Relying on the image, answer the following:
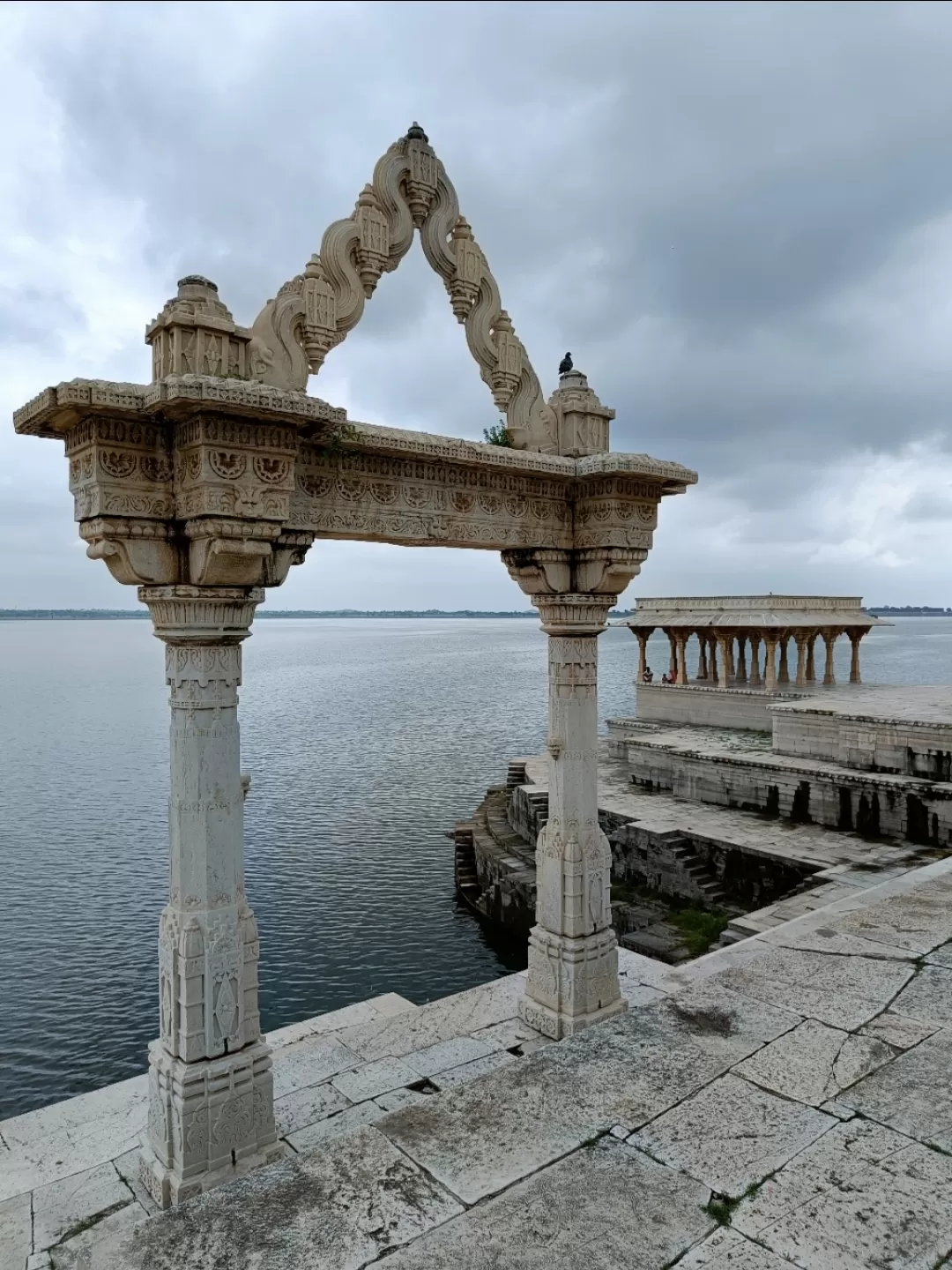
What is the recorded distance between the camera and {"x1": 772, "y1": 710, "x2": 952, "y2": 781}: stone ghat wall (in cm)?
1479

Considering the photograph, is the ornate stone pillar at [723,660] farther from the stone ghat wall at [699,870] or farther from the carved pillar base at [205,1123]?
the carved pillar base at [205,1123]

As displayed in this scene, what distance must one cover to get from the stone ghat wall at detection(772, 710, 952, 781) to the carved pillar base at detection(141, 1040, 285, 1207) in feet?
45.7

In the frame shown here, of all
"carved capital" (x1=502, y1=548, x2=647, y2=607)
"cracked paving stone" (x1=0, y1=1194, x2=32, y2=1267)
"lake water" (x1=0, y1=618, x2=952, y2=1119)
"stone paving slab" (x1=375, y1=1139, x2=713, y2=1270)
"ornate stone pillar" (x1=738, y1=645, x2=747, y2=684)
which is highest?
"carved capital" (x1=502, y1=548, x2=647, y2=607)

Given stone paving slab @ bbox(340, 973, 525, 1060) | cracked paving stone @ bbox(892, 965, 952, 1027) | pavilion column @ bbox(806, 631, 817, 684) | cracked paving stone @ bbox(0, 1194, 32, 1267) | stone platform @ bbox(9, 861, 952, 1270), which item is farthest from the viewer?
pavilion column @ bbox(806, 631, 817, 684)

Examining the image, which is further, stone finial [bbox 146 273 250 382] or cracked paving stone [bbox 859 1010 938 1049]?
cracked paving stone [bbox 859 1010 938 1049]

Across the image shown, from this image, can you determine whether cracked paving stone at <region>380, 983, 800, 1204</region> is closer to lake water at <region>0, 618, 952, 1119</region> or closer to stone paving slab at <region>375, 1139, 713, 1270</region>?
stone paving slab at <region>375, 1139, 713, 1270</region>

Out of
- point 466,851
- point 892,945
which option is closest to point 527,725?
point 466,851

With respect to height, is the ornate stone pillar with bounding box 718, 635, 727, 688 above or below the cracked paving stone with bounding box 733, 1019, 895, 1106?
above

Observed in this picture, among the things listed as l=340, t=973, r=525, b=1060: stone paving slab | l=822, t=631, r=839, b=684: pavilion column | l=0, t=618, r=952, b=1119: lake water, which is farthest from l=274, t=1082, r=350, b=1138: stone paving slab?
l=822, t=631, r=839, b=684: pavilion column

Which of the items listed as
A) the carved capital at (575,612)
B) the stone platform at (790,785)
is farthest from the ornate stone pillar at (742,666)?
the carved capital at (575,612)

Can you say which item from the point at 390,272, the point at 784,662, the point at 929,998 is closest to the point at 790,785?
the point at 784,662

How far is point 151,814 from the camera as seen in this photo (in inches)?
919

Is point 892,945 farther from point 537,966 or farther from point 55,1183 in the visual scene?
point 55,1183

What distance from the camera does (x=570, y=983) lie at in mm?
6316
